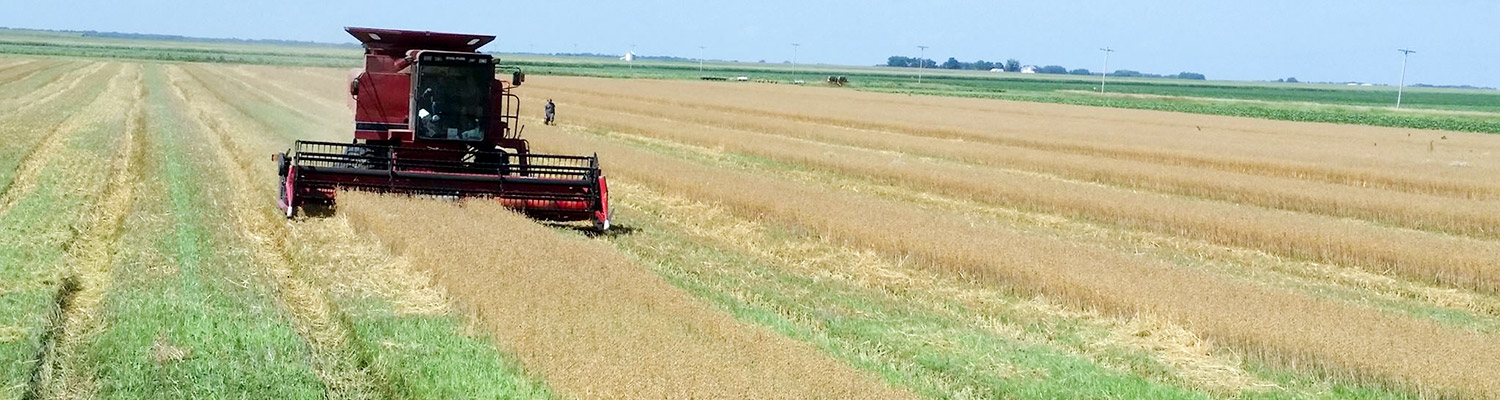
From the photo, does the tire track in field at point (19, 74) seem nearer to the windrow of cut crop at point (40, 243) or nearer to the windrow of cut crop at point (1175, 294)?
the windrow of cut crop at point (40, 243)

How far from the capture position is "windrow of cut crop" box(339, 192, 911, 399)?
6.91m

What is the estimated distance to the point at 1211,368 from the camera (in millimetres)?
8727

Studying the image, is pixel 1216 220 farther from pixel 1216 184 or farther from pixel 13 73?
pixel 13 73

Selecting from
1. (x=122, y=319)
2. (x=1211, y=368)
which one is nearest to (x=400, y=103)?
(x=122, y=319)

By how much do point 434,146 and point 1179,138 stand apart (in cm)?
2417

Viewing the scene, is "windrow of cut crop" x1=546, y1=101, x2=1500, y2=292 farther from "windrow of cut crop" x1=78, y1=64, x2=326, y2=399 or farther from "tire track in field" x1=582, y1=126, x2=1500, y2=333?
"windrow of cut crop" x1=78, y1=64, x2=326, y2=399

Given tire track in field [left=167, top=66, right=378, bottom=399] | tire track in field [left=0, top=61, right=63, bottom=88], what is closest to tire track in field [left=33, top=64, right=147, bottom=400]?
tire track in field [left=167, top=66, right=378, bottom=399]

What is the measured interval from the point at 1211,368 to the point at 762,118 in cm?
3286

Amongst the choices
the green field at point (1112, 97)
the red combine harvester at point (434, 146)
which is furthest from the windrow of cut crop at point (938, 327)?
the green field at point (1112, 97)

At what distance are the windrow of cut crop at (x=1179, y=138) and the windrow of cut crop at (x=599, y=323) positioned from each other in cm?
1622

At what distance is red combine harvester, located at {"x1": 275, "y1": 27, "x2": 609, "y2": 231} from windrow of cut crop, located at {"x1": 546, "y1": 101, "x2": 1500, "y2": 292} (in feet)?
21.9

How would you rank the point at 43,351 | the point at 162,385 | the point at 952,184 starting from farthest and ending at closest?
the point at 952,184 < the point at 43,351 < the point at 162,385

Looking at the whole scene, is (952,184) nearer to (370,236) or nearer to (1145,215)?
(1145,215)

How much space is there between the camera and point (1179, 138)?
Answer: 116 feet
